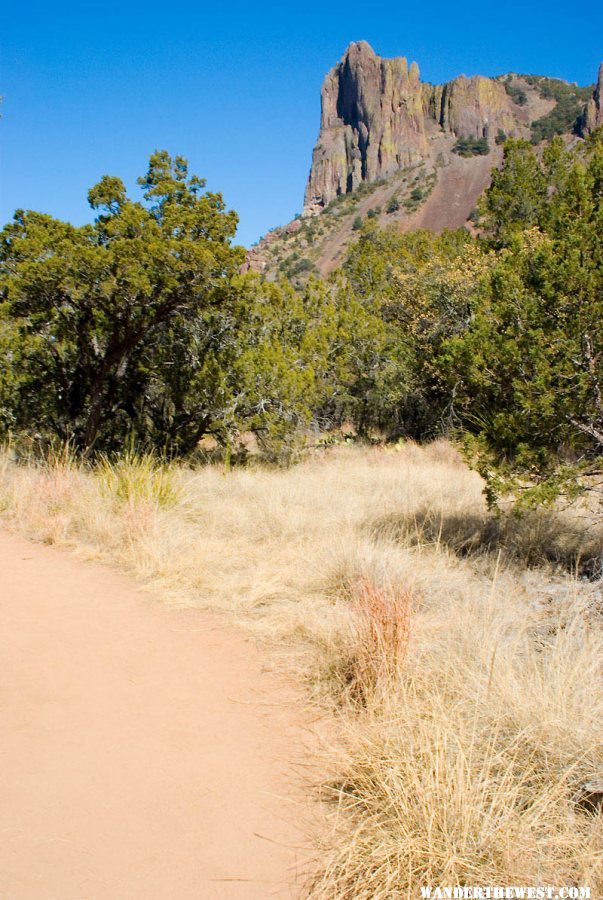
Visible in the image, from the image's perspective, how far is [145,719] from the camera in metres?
3.13

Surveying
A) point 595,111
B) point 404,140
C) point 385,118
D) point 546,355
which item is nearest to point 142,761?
point 546,355

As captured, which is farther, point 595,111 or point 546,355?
point 595,111

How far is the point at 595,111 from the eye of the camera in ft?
248

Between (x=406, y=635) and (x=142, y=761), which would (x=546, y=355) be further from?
(x=142, y=761)

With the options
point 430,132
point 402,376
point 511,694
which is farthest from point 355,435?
point 430,132

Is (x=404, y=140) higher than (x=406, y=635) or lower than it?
higher

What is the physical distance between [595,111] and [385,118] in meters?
37.1

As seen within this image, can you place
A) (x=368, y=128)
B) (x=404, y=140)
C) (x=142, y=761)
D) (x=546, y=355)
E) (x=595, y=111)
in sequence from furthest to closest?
(x=368, y=128), (x=404, y=140), (x=595, y=111), (x=546, y=355), (x=142, y=761)

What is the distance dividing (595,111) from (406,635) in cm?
9177

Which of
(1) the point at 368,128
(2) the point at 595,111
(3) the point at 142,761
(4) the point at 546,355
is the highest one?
(1) the point at 368,128

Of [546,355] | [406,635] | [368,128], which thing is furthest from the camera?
[368,128]

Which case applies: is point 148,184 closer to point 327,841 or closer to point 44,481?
point 44,481

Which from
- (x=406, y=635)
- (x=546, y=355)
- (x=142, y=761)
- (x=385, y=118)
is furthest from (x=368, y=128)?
(x=142, y=761)

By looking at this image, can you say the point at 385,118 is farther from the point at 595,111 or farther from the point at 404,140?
the point at 595,111
